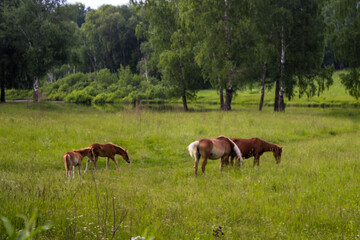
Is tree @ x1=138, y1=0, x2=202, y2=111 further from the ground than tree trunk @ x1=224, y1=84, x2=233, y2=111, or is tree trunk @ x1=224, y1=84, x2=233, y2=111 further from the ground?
tree @ x1=138, y1=0, x2=202, y2=111

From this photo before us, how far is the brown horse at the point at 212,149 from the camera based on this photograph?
854 cm

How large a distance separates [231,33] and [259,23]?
10.3 ft

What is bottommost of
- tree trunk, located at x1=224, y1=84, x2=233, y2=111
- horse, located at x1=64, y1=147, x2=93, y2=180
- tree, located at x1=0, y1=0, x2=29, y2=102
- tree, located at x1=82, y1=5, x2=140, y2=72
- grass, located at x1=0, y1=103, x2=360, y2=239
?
grass, located at x1=0, y1=103, x2=360, y2=239

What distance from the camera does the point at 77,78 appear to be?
63.5 meters

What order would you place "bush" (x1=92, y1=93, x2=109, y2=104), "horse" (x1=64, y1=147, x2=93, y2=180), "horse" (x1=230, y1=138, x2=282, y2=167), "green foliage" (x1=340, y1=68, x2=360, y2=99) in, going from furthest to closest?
"bush" (x1=92, y1=93, x2=109, y2=104)
"green foliage" (x1=340, y1=68, x2=360, y2=99)
"horse" (x1=230, y1=138, x2=282, y2=167)
"horse" (x1=64, y1=147, x2=93, y2=180)

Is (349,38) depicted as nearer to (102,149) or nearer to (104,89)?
(102,149)

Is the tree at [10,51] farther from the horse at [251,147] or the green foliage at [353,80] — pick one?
the green foliage at [353,80]

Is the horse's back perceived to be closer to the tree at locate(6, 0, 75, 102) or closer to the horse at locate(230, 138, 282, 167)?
the horse at locate(230, 138, 282, 167)

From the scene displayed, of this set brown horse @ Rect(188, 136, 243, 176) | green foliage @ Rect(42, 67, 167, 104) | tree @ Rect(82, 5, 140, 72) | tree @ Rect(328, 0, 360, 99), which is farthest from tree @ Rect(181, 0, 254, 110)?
tree @ Rect(82, 5, 140, 72)

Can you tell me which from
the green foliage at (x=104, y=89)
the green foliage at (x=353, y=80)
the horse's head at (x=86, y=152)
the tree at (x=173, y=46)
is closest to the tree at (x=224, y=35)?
the tree at (x=173, y=46)

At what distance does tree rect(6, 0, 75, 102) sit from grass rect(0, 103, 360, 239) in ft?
66.1

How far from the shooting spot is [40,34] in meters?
33.3

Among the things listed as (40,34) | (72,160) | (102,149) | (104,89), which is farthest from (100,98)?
(72,160)

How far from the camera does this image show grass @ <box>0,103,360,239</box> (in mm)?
4797
